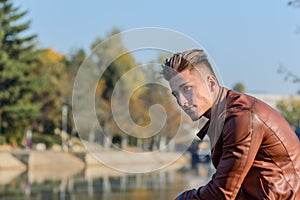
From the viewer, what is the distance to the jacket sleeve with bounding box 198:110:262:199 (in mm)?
2346

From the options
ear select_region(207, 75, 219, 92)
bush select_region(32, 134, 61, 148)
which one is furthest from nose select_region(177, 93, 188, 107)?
bush select_region(32, 134, 61, 148)

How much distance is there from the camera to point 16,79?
4825 cm

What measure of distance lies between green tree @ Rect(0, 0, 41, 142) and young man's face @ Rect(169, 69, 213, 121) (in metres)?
44.9

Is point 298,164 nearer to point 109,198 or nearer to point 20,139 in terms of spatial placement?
point 109,198

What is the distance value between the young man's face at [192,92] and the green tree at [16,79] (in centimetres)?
4491

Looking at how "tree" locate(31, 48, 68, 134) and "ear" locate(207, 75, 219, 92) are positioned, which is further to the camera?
"tree" locate(31, 48, 68, 134)

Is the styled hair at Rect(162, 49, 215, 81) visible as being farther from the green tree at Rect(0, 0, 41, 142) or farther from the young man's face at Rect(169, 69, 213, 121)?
the green tree at Rect(0, 0, 41, 142)

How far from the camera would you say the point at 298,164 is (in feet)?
8.12

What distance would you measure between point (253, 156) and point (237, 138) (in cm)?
9

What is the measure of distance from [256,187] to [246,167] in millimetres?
103

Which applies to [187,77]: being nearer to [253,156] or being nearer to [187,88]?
[187,88]

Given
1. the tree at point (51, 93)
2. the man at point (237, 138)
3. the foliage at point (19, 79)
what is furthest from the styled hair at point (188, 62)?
the tree at point (51, 93)

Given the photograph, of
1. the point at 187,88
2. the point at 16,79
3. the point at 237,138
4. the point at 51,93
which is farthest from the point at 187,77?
the point at 51,93

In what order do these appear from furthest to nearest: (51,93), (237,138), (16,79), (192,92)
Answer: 1. (51,93)
2. (16,79)
3. (192,92)
4. (237,138)
